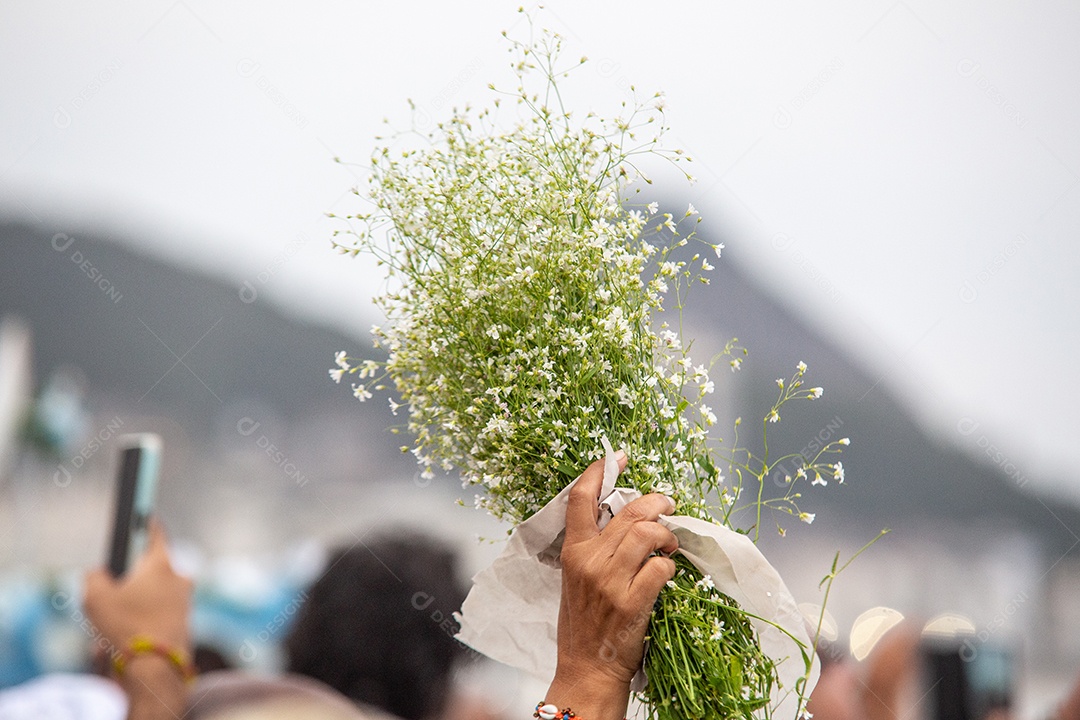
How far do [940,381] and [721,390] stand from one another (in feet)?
1.55

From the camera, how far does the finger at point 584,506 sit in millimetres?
821

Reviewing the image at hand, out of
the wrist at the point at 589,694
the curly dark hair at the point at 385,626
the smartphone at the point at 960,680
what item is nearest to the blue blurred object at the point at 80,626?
the curly dark hair at the point at 385,626

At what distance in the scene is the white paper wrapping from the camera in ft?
2.68

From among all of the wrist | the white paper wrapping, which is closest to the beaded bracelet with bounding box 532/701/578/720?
the wrist

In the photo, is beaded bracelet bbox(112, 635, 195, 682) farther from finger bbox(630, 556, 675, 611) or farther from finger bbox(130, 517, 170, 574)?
finger bbox(630, 556, 675, 611)

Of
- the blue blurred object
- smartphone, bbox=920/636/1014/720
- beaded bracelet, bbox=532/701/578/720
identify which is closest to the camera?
beaded bracelet, bbox=532/701/578/720

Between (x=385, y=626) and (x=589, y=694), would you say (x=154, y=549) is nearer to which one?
(x=385, y=626)

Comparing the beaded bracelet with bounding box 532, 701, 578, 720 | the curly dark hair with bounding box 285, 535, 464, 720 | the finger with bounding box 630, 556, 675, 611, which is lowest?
the curly dark hair with bounding box 285, 535, 464, 720

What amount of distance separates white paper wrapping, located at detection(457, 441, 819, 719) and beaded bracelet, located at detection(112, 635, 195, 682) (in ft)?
2.59

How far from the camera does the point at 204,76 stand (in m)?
1.63

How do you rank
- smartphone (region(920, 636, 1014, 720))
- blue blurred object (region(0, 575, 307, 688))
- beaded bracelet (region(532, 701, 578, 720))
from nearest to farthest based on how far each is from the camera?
beaded bracelet (region(532, 701, 578, 720)) < blue blurred object (region(0, 575, 307, 688)) < smartphone (region(920, 636, 1014, 720))

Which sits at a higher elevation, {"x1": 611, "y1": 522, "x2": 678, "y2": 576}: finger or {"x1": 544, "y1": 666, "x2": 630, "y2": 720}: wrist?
{"x1": 611, "y1": 522, "x2": 678, "y2": 576}: finger

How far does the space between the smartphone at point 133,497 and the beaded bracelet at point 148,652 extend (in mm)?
130

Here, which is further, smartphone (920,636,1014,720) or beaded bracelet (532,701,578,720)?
smartphone (920,636,1014,720)
